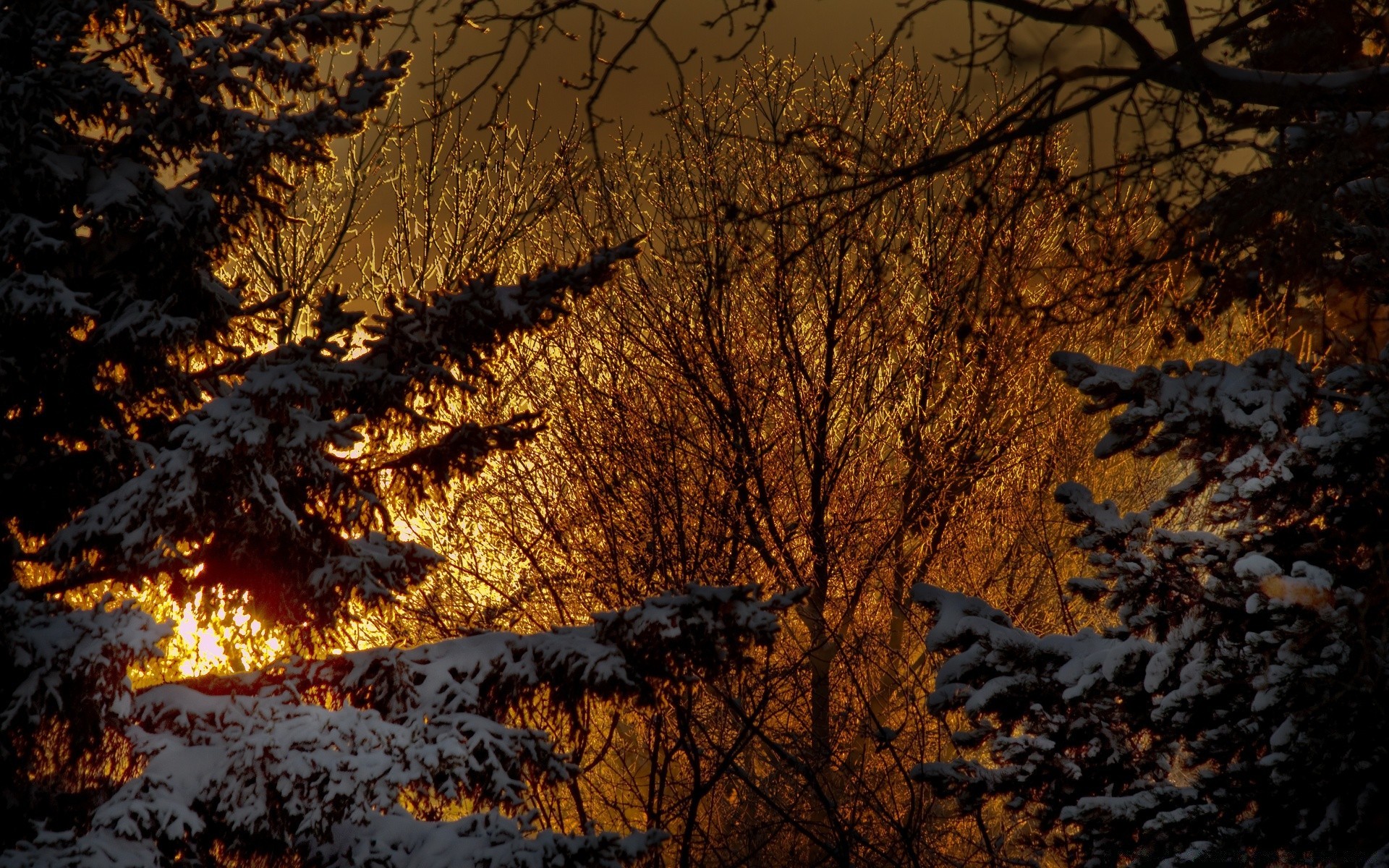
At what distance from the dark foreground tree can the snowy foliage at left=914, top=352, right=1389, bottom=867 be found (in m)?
1.25

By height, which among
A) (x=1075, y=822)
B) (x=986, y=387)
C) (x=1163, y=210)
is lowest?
(x=1075, y=822)

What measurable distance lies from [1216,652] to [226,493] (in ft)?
14.6

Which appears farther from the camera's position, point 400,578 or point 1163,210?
point 400,578

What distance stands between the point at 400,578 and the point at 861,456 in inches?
300

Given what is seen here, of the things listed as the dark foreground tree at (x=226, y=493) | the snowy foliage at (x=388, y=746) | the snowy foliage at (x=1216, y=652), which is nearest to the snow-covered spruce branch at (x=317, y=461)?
the dark foreground tree at (x=226, y=493)

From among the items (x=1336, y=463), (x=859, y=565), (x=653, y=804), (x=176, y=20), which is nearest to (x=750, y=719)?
(x=653, y=804)

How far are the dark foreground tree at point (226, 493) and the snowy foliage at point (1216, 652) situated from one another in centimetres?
125

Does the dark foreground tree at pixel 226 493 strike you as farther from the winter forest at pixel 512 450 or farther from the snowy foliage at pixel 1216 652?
the snowy foliage at pixel 1216 652

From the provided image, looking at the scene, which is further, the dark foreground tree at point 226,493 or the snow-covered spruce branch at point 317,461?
the snow-covered spruce branch at point 317,461

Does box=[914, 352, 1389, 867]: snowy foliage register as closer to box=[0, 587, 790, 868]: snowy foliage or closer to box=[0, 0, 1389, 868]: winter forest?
box=[0, 0, 1389, 868]: winter forest

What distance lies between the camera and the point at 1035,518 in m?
12.3

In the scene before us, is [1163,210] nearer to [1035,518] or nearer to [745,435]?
[745,435]

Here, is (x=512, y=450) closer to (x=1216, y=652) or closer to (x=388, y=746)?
(x=388, y=746)

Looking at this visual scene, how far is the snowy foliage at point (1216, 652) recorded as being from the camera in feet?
12.8
